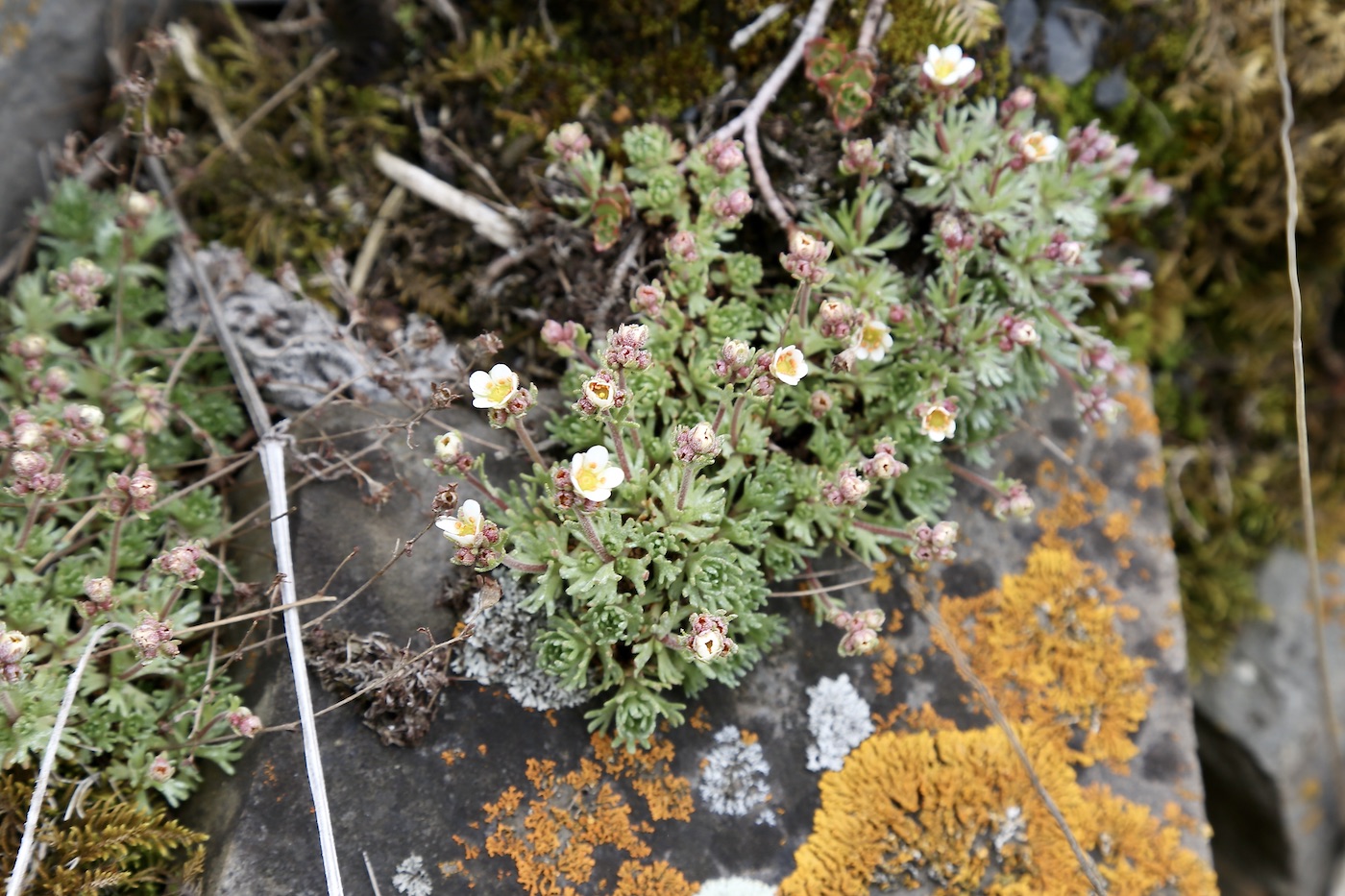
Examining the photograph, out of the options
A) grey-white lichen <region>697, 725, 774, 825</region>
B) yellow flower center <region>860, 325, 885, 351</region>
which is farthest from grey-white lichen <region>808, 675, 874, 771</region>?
yellow flower center <region>860, 325, 885, 351</region>

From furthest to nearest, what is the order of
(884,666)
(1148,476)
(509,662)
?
(1148,476) < (884,666) < (509,662)

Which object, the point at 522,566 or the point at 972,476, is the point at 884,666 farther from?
the point at 522,566

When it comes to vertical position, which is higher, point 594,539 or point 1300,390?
point 1300,390

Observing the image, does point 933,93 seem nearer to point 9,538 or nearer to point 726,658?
point 726,658

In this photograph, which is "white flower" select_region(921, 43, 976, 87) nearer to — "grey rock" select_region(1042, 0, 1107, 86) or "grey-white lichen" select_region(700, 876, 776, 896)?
"grey rock" select_region(1042, 0, 1107, 86)

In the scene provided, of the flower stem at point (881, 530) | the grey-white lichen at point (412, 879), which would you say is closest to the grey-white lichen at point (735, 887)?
the grey-white lichen at point (412, 879)

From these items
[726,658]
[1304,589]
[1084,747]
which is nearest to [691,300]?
[726,658]

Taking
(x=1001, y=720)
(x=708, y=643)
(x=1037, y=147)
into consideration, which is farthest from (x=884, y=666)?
(x=1037, y=147)
